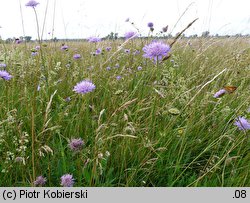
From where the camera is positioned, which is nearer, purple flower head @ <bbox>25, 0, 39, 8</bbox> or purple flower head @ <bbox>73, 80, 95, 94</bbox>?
purple flower head @ <bbox>73, 80, 95, 94</bbox>

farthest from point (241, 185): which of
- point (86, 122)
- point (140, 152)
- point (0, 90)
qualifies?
point (0, 90)

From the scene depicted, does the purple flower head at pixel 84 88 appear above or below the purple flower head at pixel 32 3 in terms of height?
below

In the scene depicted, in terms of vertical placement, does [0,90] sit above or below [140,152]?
above

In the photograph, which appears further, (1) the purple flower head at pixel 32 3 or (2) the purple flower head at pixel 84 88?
(1) the purple flower head at pixel 32 3

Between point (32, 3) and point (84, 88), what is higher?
point (32, 3)

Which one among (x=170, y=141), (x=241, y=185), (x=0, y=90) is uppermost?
(x=0, y=90)

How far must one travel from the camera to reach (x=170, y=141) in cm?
129

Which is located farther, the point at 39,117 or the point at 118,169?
the point at 39,117

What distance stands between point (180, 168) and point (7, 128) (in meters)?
0.78

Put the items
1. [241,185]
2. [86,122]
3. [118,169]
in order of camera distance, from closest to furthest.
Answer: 1. [241,185]
2. [118,169]
3. [86,122]

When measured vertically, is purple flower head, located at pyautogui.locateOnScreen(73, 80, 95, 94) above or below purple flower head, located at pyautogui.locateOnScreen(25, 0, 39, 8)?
below

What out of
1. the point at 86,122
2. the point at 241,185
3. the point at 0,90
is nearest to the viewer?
the point at 241,185

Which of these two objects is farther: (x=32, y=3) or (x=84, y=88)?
(x=32, y=3)
